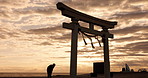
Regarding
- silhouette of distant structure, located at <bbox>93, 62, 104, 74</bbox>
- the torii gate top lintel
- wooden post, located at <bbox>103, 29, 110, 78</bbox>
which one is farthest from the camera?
silhouette of distant structure, located at <bbox>93, 62, 104, 74</bbox>

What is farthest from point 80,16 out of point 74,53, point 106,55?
point 106,55

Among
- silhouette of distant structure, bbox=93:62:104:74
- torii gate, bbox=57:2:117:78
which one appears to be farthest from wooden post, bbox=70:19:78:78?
silhouette of distant structure, bbox=93:62:104:74

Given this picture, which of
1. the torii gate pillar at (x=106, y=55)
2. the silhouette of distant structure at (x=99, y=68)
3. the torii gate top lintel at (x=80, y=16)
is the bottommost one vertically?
the silhouette of distant structure at (x=99, y=68)

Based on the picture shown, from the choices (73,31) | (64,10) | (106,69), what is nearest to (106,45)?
(106,69)

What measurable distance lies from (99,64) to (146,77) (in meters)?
5.93

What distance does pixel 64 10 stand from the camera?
7.89 metres

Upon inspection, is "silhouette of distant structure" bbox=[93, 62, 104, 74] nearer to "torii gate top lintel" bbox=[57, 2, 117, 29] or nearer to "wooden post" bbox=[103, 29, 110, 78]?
"wooden post" bbox=[103, 29, 110, 78]

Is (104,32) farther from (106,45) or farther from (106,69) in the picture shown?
(106,69)

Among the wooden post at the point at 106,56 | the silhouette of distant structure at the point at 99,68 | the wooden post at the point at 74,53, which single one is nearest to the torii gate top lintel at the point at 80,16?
the wooden post at the point at 74,53

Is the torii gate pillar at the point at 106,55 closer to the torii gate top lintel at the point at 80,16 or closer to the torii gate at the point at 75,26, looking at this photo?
the torii gate at the point at 75,26

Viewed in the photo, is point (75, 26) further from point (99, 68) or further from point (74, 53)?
point (99, 68)

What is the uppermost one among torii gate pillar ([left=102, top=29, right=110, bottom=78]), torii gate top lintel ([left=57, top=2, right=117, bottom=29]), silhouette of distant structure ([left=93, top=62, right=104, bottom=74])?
torii gate top lintel ([left=57, top=2, right=117, bottom=29])

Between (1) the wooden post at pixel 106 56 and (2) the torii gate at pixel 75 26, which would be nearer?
(2) the torii gate at pixel 75 26

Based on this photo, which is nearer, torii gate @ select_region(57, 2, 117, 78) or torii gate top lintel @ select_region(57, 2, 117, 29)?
torii gate top lintel @ select_region(57, 2, 117, 29)
